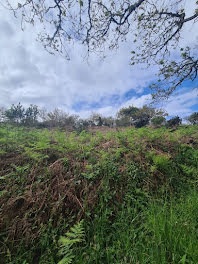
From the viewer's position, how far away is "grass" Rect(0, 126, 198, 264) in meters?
1.18

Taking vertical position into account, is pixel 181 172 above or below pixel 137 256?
above

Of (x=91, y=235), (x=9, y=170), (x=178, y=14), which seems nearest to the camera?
(x=91, y=235)

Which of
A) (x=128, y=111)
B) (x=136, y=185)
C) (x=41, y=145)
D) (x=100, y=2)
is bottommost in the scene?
(x=136, y=185)

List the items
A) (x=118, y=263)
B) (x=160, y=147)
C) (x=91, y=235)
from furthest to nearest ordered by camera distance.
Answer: (x=160, y=147), (x=91, y=235), (x=118, y=263)

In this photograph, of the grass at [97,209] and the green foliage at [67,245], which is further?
the grass at [97,209]

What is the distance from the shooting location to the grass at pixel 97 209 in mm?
1184

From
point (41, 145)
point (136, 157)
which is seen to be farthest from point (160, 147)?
point (41, 145)

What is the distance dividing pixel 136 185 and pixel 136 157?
0.77 metres

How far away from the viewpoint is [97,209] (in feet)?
5.54

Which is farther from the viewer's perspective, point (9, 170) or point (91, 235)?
point (9, 170)

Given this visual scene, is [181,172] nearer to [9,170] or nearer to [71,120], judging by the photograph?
[9,170]

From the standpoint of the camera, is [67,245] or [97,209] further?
[97,209]

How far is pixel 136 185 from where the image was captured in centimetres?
221

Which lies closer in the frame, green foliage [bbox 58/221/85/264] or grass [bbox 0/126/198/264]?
green foliage [bbox 58/221/85/264]
